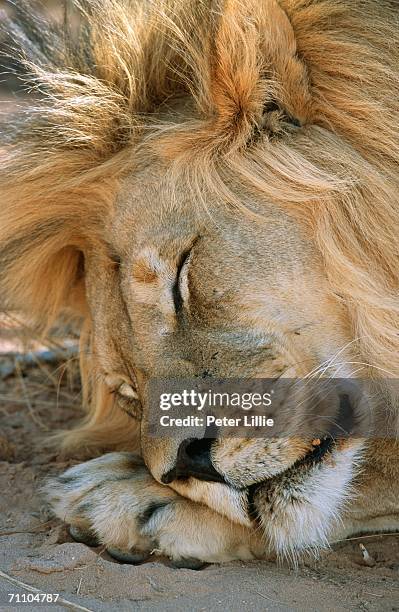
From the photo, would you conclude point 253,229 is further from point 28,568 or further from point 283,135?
point 28,568

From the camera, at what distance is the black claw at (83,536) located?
10.6 ft

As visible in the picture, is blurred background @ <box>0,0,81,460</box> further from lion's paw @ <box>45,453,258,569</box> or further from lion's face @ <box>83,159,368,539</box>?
lion's face @ <box>83,159,368,539</box>

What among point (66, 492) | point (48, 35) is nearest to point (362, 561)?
point (66, 492)

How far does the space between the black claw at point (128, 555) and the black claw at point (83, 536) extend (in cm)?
9

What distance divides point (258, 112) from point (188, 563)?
4.44ft

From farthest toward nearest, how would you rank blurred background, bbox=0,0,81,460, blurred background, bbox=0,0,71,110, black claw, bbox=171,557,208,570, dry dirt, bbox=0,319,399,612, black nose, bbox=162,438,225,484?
1. blurred background, bbox=0,0,81,460
2. blurred background, bbox=0,0,71,110
3. black claw, bbox=171,557,208,570
4. black nose, bbox=162,438,225,484
5. dry dirt, bbox=0,319,399,612

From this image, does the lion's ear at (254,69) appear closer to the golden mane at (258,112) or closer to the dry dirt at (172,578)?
the golden mane at (258,112)

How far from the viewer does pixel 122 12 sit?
342cm

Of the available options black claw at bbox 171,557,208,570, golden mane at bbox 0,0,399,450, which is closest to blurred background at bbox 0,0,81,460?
golden mane at bbox 0,0,399,450

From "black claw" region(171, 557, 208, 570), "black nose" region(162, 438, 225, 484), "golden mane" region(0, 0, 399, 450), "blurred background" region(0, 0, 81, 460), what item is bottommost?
"blurred background" region(0, 0, 81, 460)

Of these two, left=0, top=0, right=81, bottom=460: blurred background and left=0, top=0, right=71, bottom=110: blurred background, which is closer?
left=0, top=0, right=71, bottom=110: blurred background

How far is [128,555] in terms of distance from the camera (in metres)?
3.14

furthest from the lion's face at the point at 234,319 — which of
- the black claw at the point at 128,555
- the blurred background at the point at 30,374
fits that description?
the blurred background at the point at 30,374

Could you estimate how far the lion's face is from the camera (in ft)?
9.64
